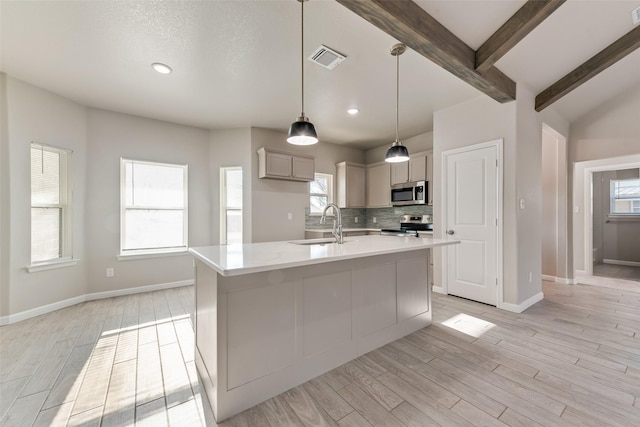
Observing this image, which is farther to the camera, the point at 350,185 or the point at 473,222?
the point at 350,185

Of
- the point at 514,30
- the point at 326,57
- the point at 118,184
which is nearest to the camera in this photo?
the point at 514,30

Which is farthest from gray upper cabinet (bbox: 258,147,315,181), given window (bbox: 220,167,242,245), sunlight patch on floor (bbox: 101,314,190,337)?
sunlight patch on floor (bbox: 101,314,190,337)

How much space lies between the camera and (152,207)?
4.14 metres

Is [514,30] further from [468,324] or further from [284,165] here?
[284,165]

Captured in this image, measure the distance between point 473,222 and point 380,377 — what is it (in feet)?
8.29

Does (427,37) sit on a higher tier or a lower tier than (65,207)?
higher

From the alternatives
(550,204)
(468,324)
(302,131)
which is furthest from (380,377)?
(550,204)

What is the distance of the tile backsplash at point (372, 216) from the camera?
5.17 meters

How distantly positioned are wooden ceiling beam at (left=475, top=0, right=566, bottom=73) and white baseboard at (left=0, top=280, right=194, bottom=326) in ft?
16.3

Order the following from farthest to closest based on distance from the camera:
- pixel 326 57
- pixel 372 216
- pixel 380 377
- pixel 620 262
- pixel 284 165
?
pixel 372 216, pixel 620 262, pixel 284 165, pixel 326 57, pixel 380 377

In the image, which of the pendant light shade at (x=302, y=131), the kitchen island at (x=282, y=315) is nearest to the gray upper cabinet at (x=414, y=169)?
the kitchen island at (x=282, y=315)

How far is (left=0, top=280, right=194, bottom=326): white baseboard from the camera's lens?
287 centimetres

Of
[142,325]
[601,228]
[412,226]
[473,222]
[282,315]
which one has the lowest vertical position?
[142,325]

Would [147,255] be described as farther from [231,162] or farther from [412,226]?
[412,226]
